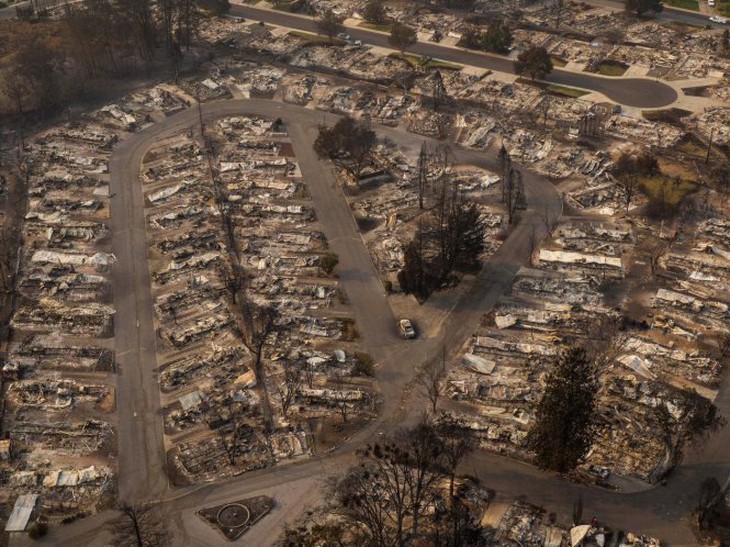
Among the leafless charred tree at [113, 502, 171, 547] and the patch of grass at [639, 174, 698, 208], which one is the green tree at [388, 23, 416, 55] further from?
the leafless charred tree at [113, 502, 171, 547]

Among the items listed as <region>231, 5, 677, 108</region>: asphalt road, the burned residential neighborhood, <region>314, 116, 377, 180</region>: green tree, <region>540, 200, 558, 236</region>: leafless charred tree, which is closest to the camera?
the burned residential neighborhood

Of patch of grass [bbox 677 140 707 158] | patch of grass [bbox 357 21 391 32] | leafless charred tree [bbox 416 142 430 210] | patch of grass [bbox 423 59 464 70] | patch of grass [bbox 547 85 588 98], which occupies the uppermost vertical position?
patch of grass [bbox 357 21 391 32]

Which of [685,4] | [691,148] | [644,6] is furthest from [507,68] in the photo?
[685,4]

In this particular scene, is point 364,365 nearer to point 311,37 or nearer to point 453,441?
point 453,441

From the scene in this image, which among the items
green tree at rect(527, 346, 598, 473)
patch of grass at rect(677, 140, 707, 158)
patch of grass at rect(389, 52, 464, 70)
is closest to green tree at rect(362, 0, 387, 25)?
patch of grass at rect(389, 52, 464, 70)

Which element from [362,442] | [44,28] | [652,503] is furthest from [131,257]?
[44,28]

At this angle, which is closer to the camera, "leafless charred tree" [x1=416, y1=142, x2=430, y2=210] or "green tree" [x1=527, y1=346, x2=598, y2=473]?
"green tree" [x1=527, y1=346, x2=598, y2=473]

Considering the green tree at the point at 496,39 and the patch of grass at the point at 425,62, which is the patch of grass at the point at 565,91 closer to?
the green tree at the point at 496,39

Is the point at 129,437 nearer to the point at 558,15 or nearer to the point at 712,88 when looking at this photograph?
the point at 712,88
